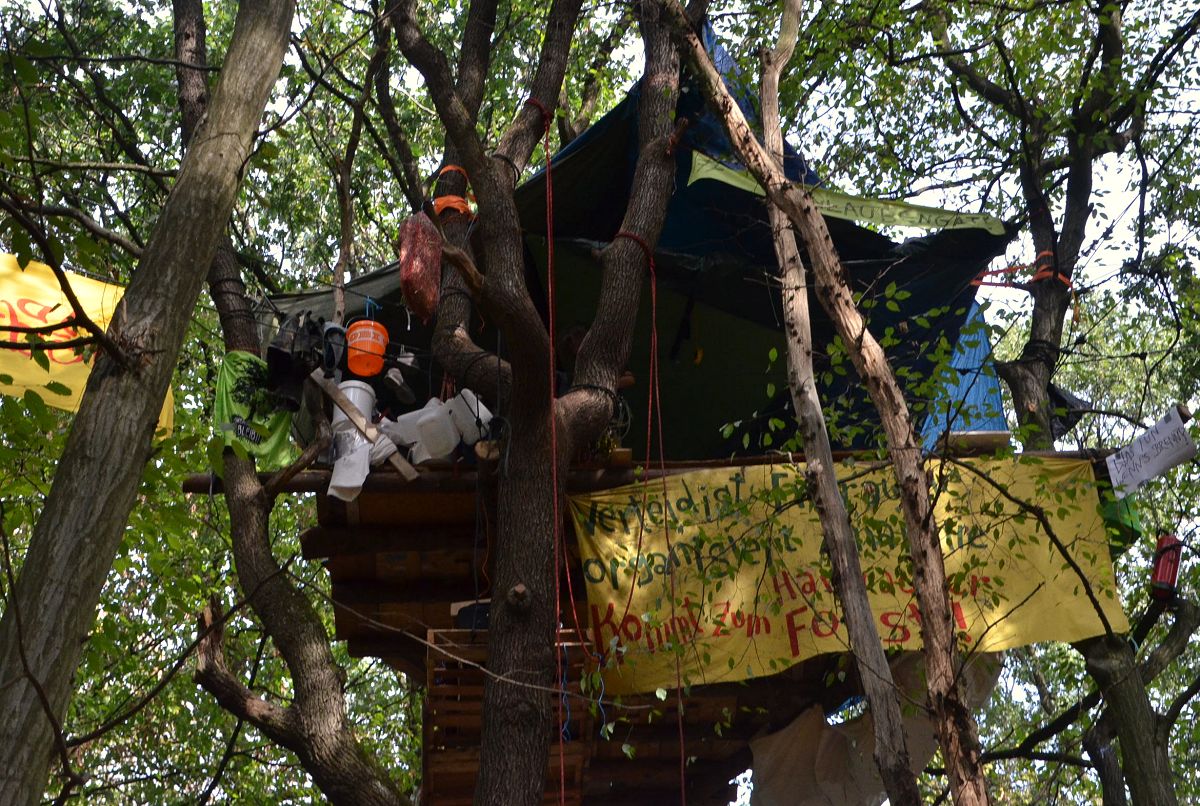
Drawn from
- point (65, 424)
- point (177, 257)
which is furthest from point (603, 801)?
point (177, 257)

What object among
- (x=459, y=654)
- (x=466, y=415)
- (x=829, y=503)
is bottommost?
(x=459, y=654)

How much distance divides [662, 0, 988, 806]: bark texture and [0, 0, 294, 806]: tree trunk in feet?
9.46

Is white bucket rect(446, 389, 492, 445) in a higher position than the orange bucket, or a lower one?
lower

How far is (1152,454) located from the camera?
269 inches

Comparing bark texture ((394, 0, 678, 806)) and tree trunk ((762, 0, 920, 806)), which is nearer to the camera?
tree trunk ((762, 0, 920, 806))

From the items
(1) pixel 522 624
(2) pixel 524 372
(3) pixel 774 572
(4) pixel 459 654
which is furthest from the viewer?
(3) pixel 774 572

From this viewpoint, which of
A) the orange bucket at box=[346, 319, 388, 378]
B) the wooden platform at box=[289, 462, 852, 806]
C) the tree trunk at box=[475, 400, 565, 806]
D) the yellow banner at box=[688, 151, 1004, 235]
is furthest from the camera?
the yellow banner at box=[688, 151, 1004, 235]

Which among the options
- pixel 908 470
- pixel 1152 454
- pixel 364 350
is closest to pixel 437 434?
pixel 364 350

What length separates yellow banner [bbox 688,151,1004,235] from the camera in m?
8.02

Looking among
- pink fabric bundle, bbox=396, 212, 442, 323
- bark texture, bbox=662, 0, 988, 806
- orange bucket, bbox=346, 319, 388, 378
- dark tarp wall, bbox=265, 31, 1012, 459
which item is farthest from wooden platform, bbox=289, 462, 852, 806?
bark texture, bbox=662, 0, 988, 806

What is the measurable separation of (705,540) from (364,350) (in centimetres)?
249

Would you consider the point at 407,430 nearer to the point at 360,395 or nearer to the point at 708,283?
the point at 360,395

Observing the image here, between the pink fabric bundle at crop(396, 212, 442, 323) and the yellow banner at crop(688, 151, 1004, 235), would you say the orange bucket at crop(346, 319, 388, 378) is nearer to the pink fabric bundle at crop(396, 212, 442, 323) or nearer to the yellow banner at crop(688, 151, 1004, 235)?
the pink fabric bundle at crop(396, 212, 442, 323)

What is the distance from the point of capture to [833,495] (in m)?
5.68
